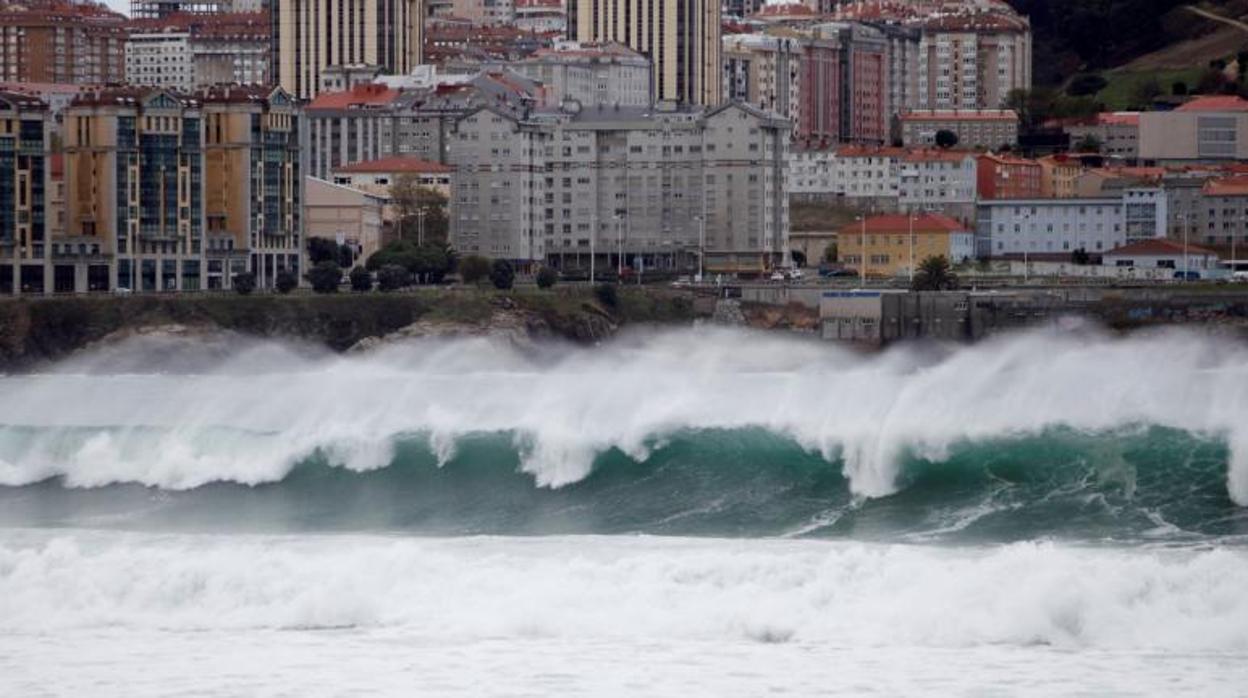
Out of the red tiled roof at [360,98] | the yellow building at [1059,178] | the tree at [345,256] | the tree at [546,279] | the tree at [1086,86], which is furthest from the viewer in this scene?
the tree at [1086,86]

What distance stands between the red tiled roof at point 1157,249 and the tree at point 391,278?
27073 millimetres

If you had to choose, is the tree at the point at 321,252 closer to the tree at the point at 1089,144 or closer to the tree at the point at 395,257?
the tree at the point at 395,257

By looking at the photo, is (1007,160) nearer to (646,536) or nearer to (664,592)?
(646,536)

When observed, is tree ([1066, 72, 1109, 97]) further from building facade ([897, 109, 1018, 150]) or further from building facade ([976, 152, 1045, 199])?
building facade ([976, 152, 1045, 199])

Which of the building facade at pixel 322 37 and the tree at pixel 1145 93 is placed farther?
the tree at pixel 1145 93

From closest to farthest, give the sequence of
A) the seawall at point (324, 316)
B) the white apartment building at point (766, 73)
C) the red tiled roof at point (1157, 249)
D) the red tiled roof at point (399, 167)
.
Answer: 1. the seawall at point (324, 316)
2. the red tiled roof at point (1157, 249)
3. the red tiled roof at point (399, 167)
4. the white apartment building at point (766, 73)

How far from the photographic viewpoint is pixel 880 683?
25094 millimetres

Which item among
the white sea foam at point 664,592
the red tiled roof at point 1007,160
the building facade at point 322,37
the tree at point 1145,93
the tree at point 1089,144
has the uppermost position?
the building facade at point 322,37

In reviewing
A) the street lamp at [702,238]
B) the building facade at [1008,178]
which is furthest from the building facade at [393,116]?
the building facade at [1008,178]

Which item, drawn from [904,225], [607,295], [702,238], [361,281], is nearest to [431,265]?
[361,281]

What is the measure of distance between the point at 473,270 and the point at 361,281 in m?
6.82

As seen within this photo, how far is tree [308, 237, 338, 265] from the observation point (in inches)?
3708

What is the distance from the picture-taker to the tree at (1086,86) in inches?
5792

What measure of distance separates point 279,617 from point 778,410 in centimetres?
1086
